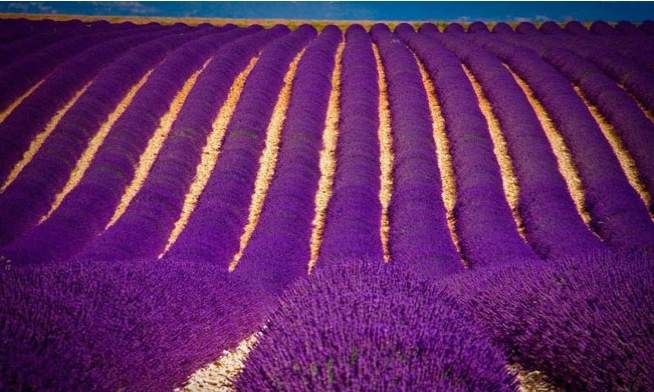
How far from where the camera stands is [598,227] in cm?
984

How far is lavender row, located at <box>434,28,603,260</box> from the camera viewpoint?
8.73m

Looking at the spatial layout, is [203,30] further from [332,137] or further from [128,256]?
[128,256]

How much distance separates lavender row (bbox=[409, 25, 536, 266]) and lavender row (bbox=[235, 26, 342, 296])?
10.8ft

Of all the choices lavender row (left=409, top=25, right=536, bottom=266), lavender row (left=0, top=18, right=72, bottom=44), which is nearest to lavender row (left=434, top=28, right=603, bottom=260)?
lavender row (left=409, top=25, right=536, bottom=266)

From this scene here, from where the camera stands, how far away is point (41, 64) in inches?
699

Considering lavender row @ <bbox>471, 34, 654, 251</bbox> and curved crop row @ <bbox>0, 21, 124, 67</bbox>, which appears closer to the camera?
lavender row @ <bbox>471, 34, 654, 251</bbox>

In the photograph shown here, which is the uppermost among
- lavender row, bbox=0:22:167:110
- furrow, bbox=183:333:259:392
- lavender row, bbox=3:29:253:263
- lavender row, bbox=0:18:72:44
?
lavender row, bbox=0:18:72:44

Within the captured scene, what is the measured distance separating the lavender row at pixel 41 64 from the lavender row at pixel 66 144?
212cm

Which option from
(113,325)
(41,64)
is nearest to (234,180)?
(113,325)

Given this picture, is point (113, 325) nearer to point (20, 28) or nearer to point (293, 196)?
point (293, 196)

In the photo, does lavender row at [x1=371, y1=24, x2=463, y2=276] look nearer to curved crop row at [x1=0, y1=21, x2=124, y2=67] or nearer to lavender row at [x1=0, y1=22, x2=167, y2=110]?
lavender row at [x1=0, y1=22, x2=167, y2=110]

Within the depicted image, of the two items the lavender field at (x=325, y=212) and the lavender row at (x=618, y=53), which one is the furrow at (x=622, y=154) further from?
the lavender row at (x=618, y=53)

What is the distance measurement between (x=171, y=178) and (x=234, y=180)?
5.13 feet

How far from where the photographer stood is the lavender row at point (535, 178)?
873cm
